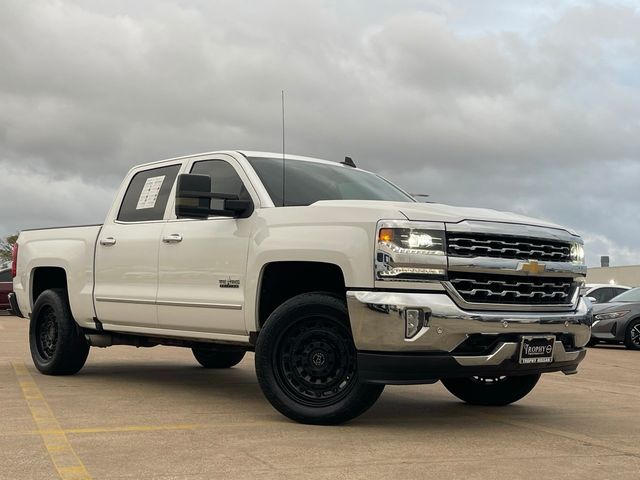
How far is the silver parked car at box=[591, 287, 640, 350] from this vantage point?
663 inches

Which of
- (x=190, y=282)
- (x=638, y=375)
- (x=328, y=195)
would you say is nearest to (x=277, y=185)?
(x=328, y=195)

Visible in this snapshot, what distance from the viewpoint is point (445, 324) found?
5.64 metres

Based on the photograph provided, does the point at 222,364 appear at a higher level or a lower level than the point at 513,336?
lower

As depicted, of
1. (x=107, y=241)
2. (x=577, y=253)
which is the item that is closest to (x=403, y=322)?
(x=577, y=253)

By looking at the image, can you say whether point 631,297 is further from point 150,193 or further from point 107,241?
point 107,241

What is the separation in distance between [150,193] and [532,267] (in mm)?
3777

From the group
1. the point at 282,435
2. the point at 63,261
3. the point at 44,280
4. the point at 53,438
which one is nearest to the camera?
the point at 53,438

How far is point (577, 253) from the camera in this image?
6.64 meters

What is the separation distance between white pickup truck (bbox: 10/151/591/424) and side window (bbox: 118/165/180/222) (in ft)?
0.07

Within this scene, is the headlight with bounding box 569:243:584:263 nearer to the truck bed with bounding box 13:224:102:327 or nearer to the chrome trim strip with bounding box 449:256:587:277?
the chrome trim strip with bounding box 449:256:587:277

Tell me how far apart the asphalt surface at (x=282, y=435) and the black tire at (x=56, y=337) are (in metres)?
0.17

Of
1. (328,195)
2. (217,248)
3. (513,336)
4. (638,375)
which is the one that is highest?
(328,195)

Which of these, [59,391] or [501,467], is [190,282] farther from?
[501,467]

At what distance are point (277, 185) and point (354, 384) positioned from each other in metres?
1.86
